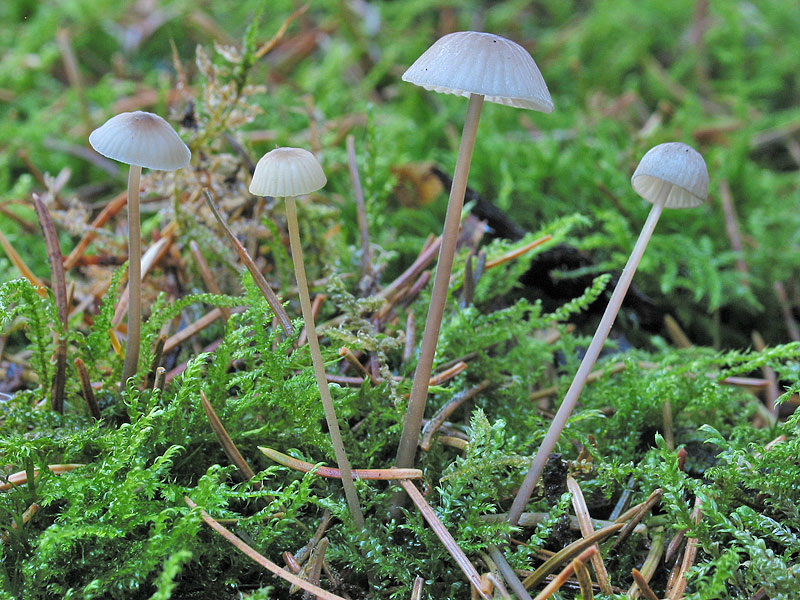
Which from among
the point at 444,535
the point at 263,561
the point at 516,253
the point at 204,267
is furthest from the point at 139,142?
the point at 516,253

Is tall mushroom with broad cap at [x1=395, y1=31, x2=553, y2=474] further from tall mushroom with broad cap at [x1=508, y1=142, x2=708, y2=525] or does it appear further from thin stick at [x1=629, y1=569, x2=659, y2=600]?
thin stick at [x1=629, y1=569, x2=659, y2=600]

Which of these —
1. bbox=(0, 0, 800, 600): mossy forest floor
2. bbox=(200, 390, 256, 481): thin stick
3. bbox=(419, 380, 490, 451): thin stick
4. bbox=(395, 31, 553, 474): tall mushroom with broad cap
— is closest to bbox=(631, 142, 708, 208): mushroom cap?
bbox=(395, 31, 553, 474): tall mushroom with broad cap

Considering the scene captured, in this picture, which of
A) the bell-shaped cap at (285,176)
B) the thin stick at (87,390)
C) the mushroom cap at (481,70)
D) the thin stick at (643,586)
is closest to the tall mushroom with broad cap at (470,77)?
the mushroom cap at (481,70)

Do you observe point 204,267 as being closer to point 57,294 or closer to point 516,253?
point 57,294

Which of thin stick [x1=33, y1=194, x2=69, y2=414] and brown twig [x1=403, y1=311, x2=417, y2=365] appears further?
brown twig [x1=403, y1=311, x2=417, y2=365]

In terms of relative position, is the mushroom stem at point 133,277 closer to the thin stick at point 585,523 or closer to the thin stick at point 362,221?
the thin stick at point 362,221

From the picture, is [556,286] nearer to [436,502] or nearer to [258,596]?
[436,502]
